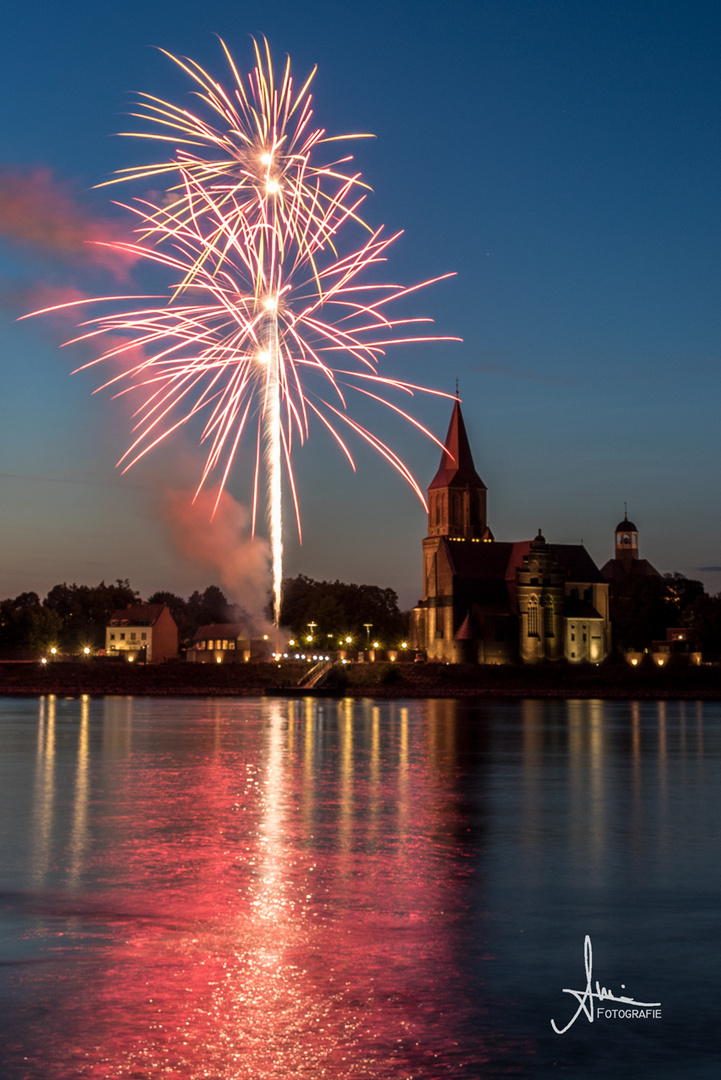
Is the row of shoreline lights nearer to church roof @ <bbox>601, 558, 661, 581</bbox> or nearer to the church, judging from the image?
the church

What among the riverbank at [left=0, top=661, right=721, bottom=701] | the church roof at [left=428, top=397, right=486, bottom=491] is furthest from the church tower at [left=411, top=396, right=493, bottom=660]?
the riverbank at [left=0, top=661, right=721, bottom=701]

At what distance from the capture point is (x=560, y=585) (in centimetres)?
13812

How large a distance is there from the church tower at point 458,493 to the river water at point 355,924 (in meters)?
111

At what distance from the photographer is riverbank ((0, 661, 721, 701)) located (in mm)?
108250

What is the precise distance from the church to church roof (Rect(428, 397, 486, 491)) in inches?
4.8

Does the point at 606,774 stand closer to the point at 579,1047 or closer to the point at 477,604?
the point at 579,1047

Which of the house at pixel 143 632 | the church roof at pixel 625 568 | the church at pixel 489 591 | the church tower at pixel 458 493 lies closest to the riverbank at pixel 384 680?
the church at pixel 489 591

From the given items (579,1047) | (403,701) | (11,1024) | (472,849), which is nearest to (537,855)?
(472,849)

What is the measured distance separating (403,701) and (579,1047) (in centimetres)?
8835

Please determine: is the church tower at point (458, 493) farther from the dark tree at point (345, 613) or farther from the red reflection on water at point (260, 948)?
the red reflection on water at point (260, 948)

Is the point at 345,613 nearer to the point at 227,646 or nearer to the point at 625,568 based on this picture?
the point at 227,646

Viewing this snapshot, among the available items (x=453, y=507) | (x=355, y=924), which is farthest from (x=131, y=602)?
(x=355, y=924)

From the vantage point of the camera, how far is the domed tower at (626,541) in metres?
198

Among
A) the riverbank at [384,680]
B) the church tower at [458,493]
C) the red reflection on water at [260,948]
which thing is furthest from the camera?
the church tower at [458,493]
